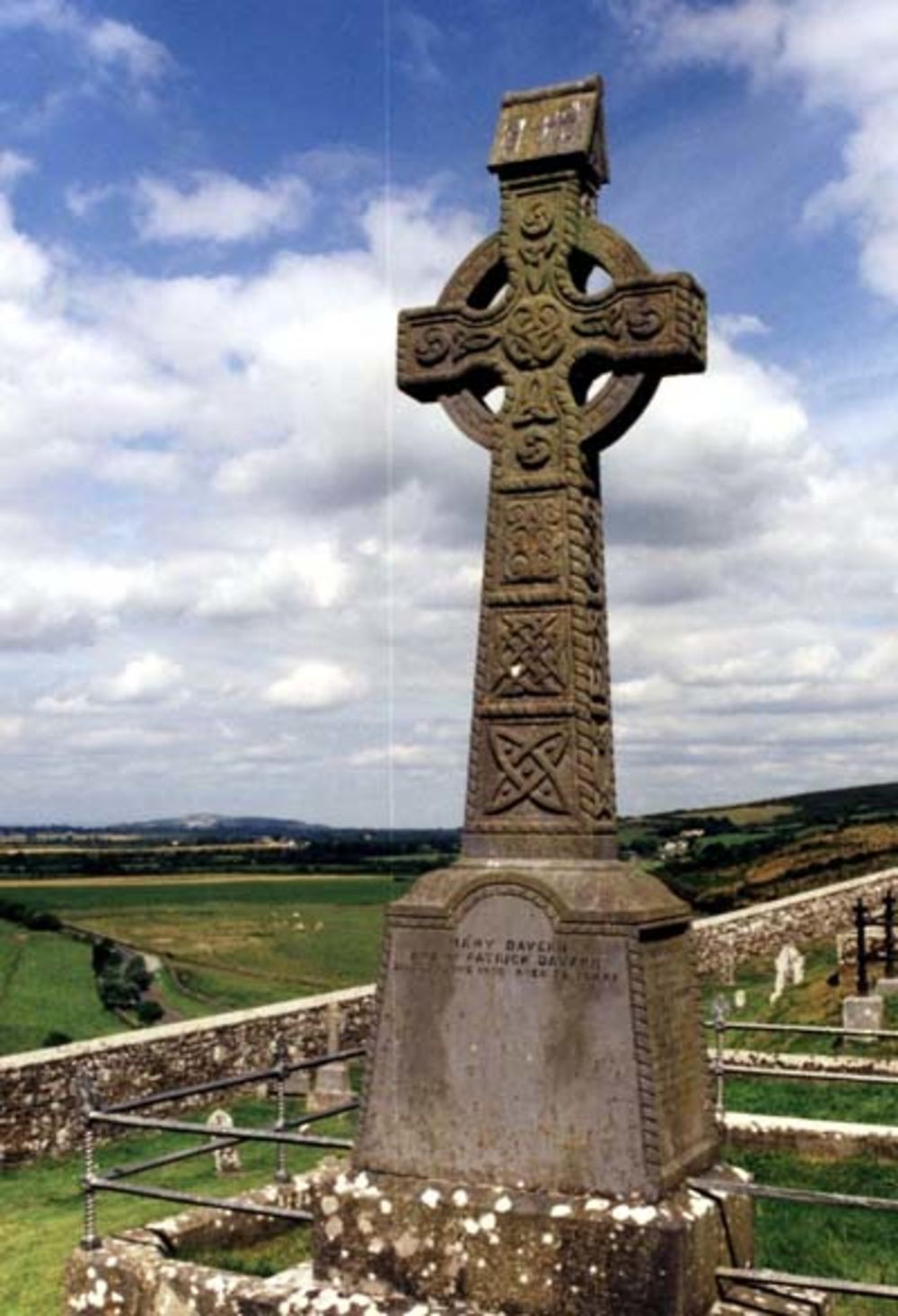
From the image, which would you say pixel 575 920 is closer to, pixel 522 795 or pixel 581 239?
pixel 522 795

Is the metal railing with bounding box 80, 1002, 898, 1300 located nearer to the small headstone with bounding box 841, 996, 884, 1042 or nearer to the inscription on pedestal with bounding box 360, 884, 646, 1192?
the inscription on pedestal with bounding box 360, 884, 646, 1192

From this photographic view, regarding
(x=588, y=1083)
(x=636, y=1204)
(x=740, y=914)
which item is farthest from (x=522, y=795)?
(x=740, y=914)

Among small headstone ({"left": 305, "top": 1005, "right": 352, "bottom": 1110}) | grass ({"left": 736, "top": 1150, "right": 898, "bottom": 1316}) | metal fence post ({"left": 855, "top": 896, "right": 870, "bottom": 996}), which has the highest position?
metal fence post ({"left": 855, "top": 896, "right": 870, "bottom": 996})

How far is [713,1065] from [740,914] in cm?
1441

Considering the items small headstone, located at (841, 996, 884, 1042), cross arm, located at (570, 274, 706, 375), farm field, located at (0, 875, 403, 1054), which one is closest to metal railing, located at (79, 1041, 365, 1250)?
farm field, located at (0, 875, 403, 1054)

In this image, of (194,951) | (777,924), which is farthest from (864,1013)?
(194,951)

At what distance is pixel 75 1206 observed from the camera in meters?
10.3

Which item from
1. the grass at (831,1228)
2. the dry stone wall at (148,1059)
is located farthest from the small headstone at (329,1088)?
the grass at (831,1228)

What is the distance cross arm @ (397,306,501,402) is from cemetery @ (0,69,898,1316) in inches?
0.5

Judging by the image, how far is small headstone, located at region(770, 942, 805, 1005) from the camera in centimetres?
1878

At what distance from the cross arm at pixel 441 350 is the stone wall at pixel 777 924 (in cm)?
1687

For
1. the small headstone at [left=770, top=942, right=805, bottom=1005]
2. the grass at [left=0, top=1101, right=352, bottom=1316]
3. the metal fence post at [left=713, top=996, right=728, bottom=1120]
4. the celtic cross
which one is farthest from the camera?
the small headstone at [left=770, top=942, right=805, bottom=1005]

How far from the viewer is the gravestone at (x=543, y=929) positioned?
6145 mm

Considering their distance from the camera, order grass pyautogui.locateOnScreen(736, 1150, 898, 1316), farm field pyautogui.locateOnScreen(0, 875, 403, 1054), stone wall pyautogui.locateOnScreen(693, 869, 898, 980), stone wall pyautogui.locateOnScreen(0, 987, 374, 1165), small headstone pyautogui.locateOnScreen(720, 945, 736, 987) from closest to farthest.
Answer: grass pyautogui.locateOnScreen(736, 1150, 898, 1316)
stone wall pyautogui.locateOnScreen(0, 987, 374, 1165)
farm field pyautogui.locateOnScreen(0, 875, 403, 1054)
small headstone pyautogui.locateOnScreen(720, 945, 736, 987)
stone wall pyautogui.locateOnScreen(693, 869, 898, 980)
